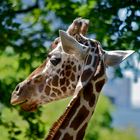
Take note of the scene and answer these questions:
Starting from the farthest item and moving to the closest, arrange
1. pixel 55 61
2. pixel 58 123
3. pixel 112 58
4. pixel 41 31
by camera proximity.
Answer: pixel 41 31 → pixel 55 61 → pixel 112 58 → pixel 58 123

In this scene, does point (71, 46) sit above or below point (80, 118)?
above

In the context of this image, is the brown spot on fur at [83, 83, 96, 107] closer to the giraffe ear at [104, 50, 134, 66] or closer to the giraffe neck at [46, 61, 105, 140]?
the giraffe neck at [46, 61, 105, 140]

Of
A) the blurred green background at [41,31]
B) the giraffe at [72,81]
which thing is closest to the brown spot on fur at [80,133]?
the giraffe at [72,81]

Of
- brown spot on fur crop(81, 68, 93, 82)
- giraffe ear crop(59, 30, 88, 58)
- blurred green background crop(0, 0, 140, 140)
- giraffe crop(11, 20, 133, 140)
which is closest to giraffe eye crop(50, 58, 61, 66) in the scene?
giraffe crop(11, 20, 133, 140)

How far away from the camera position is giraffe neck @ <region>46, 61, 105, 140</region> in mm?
4441

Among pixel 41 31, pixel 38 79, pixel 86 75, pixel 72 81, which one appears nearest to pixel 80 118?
pixel 86 75

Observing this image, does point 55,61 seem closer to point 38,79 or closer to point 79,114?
point 38,79

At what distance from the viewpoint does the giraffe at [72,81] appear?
4457mm

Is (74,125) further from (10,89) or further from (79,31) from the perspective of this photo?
(10,89)

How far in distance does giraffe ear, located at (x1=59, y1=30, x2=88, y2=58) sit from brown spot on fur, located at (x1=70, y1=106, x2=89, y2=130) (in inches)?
15.1

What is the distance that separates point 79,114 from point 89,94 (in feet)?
0.52

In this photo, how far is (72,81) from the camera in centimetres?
482

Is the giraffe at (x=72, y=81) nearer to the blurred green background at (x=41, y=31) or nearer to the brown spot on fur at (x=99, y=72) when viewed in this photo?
the brown spot on fur at (x=99, y=72)

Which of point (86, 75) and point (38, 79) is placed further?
point (38, 79)
